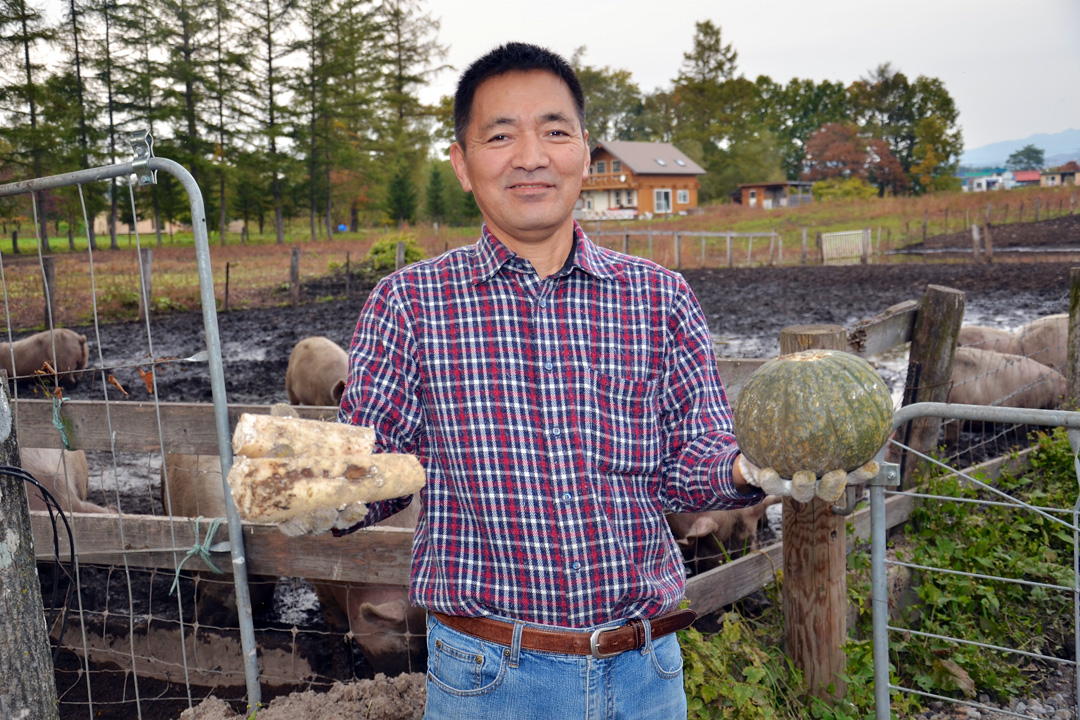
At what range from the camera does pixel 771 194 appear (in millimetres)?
60062

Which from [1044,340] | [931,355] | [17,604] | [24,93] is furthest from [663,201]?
[17,604]

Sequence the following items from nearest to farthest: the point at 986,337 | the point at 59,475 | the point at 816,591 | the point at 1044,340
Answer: the point at 816,591
the point at 59,475
the point at 986,337
the point at 1044,340

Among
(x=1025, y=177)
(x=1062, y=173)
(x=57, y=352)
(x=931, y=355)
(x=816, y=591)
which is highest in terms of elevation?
(x=1025, y=177)

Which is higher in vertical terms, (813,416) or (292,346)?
(813,416)

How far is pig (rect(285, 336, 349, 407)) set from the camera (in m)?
8.03

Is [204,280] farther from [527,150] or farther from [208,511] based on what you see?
[208,511]

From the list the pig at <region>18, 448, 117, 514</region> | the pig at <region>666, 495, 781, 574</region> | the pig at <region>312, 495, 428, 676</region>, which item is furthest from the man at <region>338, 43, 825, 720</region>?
the pig at <region>18, 448, 117, 514</region>

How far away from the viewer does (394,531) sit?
2951mm

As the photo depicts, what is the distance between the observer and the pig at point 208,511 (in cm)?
426

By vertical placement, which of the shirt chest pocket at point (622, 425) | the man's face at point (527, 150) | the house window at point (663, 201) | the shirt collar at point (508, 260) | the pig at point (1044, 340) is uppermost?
the house window at point (663, 201)

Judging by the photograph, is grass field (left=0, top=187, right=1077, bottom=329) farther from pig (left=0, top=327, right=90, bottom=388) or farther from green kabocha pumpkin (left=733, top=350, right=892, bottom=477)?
green kabocha pumpkin (left=733, top=350, right=892, bottom=477)

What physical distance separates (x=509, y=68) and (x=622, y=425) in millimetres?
899

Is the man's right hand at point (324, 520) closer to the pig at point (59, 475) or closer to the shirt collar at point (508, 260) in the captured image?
the shirt collar at point (508, 260)

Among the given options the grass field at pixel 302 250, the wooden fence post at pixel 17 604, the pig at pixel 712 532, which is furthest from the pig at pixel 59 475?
the pig at pixel 712 532
